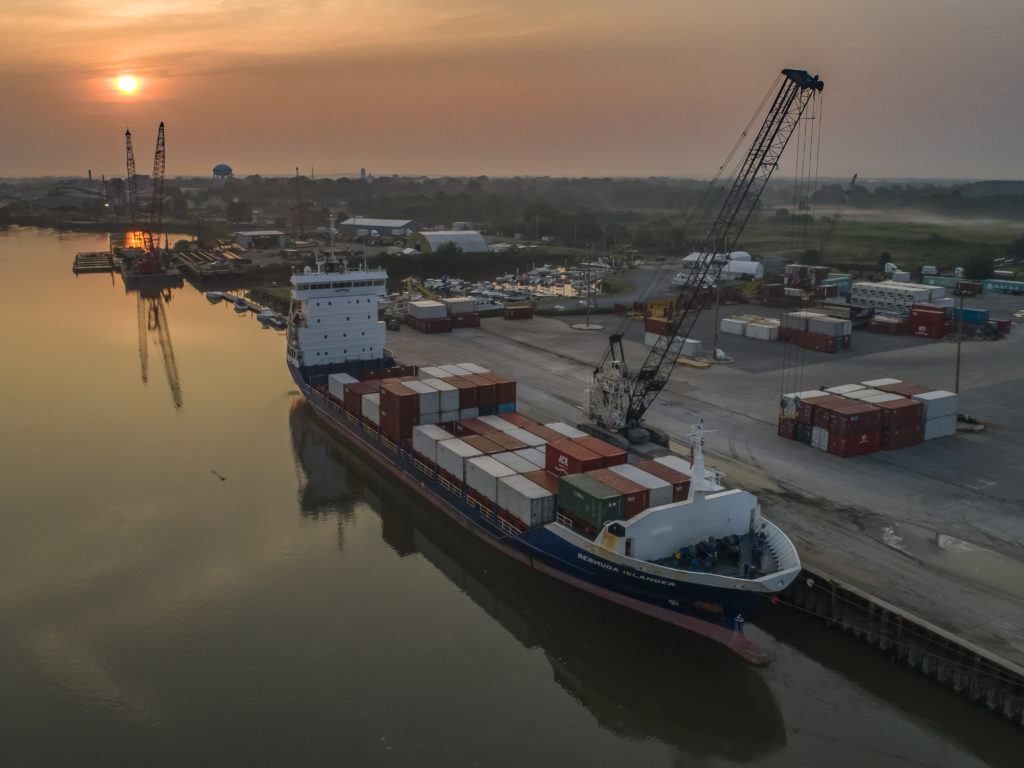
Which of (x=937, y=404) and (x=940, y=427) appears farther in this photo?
(x=940, y=427)

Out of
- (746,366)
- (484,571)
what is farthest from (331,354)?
(746,366)

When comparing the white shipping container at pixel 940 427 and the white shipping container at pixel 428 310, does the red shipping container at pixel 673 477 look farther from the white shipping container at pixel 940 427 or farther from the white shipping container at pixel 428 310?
the white shipping container at pixel 428 310

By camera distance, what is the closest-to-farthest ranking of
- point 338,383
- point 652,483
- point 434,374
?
point 652,483 → point 434,374 → point 338,383

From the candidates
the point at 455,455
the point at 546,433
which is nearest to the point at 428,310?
the point at 546,433

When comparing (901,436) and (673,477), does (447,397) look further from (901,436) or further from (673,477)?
(901,436)

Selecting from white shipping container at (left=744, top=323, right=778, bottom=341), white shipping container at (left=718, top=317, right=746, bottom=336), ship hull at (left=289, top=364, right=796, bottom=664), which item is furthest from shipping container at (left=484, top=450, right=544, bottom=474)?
white shipping container at (left=718, top=317, right=746, bottom=336)

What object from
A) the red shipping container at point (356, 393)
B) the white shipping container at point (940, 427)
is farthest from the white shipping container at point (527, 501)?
the white shipping container at point (940, 427)
